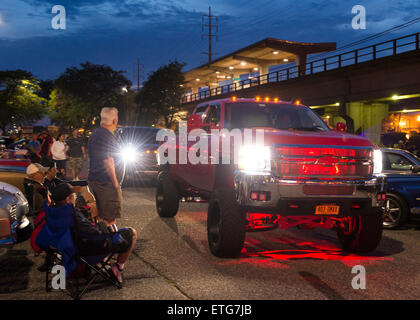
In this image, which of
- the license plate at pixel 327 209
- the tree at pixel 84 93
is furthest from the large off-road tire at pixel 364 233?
the tree at pixel 84 93

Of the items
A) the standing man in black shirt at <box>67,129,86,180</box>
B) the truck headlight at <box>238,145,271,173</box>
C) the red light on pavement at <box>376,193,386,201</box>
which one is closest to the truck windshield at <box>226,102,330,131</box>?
the truck headlight at <box>238,145,271,173</box>

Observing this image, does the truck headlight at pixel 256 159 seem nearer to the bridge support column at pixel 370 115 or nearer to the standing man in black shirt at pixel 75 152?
the standing man in black shirt at pixel 75 152

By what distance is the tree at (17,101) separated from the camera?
81375 millimetres

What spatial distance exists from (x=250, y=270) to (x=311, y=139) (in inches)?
74.8

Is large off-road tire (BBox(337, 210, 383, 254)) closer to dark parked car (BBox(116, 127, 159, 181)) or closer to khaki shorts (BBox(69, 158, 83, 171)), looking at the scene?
dark parked car (BBox(116, 127, 159, 181))

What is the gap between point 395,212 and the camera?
938cm

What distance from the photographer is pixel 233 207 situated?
6.45 m

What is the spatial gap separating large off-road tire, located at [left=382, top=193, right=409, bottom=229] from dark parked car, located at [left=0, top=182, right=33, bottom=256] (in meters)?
6.43

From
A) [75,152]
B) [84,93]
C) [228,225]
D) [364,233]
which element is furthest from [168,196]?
[84,93]

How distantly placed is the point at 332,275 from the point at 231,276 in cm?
123

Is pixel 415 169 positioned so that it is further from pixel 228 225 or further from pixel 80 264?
pixel 80 264

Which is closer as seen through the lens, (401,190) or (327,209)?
(327,209)

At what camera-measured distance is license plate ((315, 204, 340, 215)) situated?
6.33 meters
